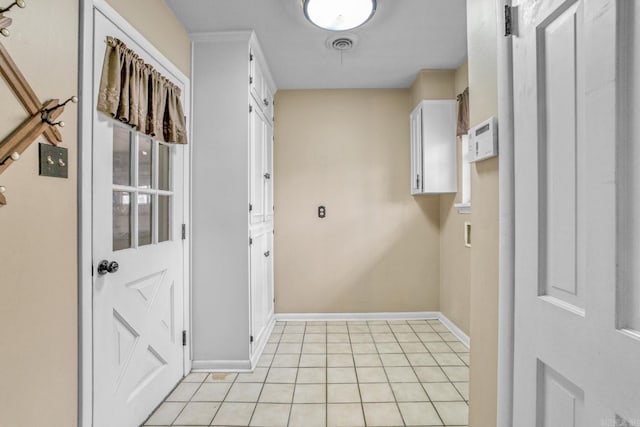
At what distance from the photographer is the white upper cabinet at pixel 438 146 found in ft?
10.3

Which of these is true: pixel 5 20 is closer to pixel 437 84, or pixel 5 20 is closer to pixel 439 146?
pixel 439 146

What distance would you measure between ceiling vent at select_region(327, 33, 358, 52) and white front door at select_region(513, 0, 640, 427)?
1.77 m

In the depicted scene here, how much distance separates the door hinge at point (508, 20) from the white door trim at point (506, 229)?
0.04 ft

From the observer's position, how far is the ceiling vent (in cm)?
252

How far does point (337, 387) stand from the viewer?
7.14ft

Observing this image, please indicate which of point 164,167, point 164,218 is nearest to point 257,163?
point 164,167

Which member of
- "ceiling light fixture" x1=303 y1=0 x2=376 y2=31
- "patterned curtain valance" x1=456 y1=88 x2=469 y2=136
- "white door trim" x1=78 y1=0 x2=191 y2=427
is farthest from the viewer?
A: "patterned curtain valance" x1=456 y1=88 x2=469 y2=136

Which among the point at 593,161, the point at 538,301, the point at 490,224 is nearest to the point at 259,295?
the point at 490,224

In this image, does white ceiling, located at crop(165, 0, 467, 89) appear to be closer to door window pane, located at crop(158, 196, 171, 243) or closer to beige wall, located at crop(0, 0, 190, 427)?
beige wall, located at crop(0, 0, 190, 427)

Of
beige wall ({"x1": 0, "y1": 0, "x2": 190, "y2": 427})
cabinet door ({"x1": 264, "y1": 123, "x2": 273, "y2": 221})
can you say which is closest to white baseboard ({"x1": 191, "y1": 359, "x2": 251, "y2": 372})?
beige wall ({"x1": 0, "y1": 0, "x2": 190, "y2": 427})

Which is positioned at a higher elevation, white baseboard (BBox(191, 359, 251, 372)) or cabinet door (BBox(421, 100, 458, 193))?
cabinet door (BBox(421, 100, 458, 193))

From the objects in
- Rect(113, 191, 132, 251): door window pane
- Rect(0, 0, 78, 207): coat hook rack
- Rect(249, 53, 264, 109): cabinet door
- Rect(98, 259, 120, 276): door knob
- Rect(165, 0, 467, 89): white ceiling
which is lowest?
Rect(98, 259, 120, 276): door knob

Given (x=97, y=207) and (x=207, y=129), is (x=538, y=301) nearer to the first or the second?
(x=97, y=207)

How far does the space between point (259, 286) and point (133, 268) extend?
1.24m
